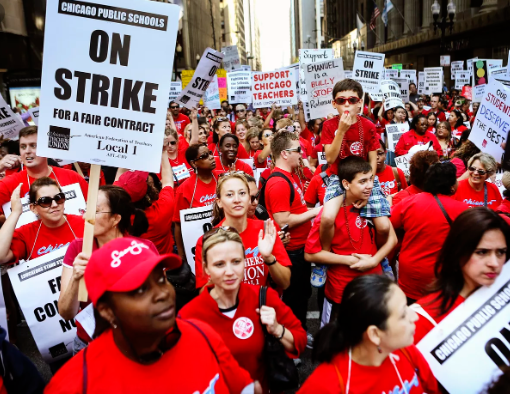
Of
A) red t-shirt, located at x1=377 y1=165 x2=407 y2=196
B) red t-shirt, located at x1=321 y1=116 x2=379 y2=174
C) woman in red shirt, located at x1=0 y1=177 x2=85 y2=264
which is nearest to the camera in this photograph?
woman in red shirt, located at x1=0 y1=177 x2=85 y2=264

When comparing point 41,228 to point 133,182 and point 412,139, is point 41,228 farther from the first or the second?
point 412,139

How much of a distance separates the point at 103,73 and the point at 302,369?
3.13 m

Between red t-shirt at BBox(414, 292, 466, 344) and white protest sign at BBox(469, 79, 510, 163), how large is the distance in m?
2.20

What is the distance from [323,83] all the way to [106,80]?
5483 mm

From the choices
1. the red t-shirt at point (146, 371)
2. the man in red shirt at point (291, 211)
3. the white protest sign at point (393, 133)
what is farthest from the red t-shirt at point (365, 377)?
the white protest sign at point (393, 133)

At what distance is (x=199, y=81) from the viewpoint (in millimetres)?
8367

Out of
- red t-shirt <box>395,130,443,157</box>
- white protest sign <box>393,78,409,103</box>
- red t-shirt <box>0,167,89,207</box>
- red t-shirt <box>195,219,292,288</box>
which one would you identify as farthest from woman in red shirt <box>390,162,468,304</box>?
white protest sign <box>393,78,409,103</box>

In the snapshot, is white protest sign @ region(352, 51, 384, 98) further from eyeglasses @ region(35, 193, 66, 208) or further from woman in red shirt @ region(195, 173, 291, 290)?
eyeglasses @ region(35, 193, 66, 208)

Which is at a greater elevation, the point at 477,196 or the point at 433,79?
the point at 433,79

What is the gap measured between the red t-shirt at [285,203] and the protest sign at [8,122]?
420 centimetres

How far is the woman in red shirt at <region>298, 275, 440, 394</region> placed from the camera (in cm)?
190

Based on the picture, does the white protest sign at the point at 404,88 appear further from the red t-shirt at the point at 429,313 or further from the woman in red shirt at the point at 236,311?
the woman in red shirt at the point at 236,311

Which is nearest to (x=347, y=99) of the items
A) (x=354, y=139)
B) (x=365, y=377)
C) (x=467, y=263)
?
(x=354, y=139)

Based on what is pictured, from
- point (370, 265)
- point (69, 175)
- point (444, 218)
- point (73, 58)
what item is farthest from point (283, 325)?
point (69, 175)
